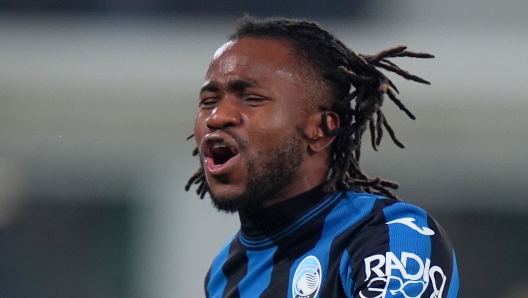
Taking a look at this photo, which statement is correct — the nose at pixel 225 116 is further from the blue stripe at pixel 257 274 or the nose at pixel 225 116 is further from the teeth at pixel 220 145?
the blue stripe at pixel 257 274

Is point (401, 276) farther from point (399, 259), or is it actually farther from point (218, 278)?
point (218, 278)

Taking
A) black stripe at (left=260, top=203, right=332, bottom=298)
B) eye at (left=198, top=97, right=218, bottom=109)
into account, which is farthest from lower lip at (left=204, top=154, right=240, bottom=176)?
black stripe at (left=260, top=203, right=332, bottom=298)

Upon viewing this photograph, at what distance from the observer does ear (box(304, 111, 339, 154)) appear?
2490 millimetres

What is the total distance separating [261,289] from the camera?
2428 millimetres

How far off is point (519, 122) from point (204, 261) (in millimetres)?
2648

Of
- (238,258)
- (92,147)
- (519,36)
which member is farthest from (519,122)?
(238,258)

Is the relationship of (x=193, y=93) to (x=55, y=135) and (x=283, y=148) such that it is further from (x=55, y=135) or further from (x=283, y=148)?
(x=283, y=148)

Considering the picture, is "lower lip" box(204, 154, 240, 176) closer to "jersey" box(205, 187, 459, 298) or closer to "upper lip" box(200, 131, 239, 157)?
"upper lip" box(200, 131, 239, 157)

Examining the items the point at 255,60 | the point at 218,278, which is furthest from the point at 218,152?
the point at 218,278

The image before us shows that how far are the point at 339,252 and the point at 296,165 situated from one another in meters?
0.31

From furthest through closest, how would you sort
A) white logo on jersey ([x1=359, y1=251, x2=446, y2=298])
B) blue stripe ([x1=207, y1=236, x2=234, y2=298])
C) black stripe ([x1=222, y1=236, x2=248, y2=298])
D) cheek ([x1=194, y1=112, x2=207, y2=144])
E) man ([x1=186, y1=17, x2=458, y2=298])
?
blue stripe ([x1=207, y1=236, x2=234, y2=298]), black stripe ([x1=222, y1=236, x2=248, y2=298]), cheek ([x1=194, y1=112, x2=207, y2=144]), man ([x1=186, y1=17, x2=458, y2=298]), white logo on jersey ([x1=359, y1=251, x2=446, y2=298])

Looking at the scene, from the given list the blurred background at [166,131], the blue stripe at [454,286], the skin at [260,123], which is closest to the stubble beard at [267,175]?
the skin at [260,123]

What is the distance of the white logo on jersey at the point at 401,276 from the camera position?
80.1 inches

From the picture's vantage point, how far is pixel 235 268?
267 centimetres
